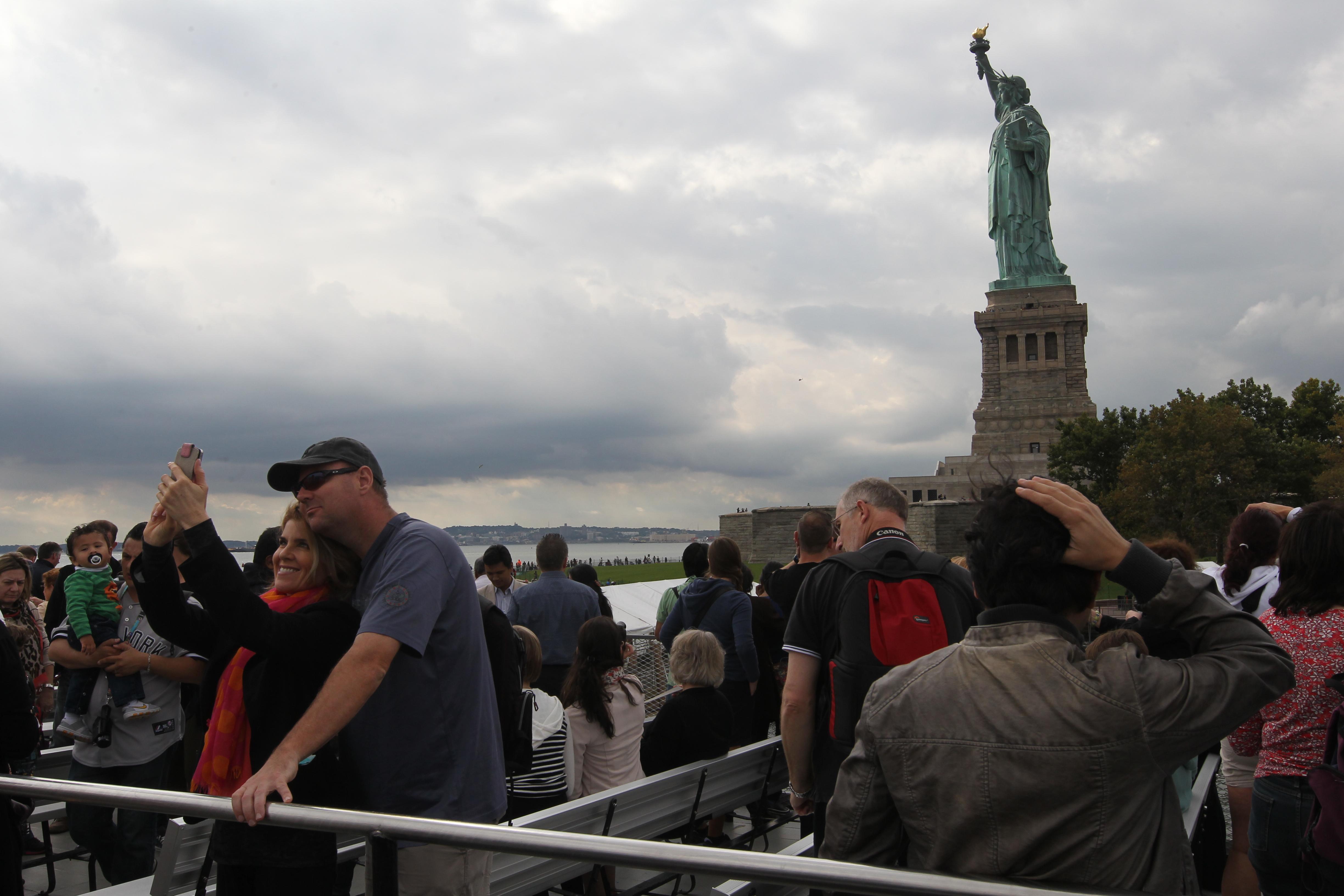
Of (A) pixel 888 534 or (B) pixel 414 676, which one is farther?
(A) pixel 888 534

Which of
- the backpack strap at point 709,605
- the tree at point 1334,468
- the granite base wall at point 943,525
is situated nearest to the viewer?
the backpack strap at point 709,605

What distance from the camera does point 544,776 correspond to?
184 inches

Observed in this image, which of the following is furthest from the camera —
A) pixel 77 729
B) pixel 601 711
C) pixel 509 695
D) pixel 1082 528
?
pixel 601 711

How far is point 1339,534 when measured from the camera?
3.40 meters

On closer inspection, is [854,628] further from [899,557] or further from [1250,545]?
[1250,545]

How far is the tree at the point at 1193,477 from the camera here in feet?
108

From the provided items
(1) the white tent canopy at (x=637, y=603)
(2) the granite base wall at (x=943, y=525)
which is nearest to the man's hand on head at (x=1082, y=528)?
(1) the white tent canopy at (x=637, y=603)

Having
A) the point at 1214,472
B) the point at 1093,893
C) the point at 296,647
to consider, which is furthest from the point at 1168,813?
the point at 1214,472

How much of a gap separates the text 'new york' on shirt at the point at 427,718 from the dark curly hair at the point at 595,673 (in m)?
2.10

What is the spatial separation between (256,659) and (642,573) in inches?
1515

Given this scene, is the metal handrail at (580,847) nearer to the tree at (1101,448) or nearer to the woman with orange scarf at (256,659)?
the woman with orange scarf at (256,659)

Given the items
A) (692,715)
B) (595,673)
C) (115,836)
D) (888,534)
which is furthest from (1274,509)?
(115,836)

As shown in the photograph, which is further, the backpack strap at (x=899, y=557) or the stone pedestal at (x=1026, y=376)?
the stone pedestal at (x=1026, y=376)

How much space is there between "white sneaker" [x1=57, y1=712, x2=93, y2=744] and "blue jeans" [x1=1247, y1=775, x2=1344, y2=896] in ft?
17.6
